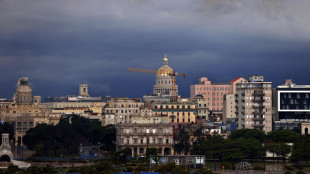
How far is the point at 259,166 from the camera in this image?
617 feet

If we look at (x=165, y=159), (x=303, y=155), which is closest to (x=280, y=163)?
(x=303, y=155)

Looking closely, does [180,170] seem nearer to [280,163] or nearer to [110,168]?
[110,168]

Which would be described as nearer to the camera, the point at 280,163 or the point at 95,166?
the point at 95,166

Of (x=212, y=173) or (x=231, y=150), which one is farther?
(x=231, y=150)

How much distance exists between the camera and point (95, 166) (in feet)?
559

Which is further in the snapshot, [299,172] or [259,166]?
[259,166]

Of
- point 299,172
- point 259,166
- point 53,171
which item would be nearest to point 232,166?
point 259,166

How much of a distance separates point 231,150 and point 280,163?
1065 centimetres

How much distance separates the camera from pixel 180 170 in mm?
166500

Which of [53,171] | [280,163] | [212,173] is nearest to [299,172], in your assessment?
[212,173]

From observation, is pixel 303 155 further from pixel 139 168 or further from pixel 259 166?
pixel 139 168

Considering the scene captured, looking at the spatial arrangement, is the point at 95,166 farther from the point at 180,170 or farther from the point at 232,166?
the point at 232,166

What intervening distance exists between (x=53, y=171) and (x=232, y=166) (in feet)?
124

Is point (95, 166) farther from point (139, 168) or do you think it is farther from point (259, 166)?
point (259, 166)
